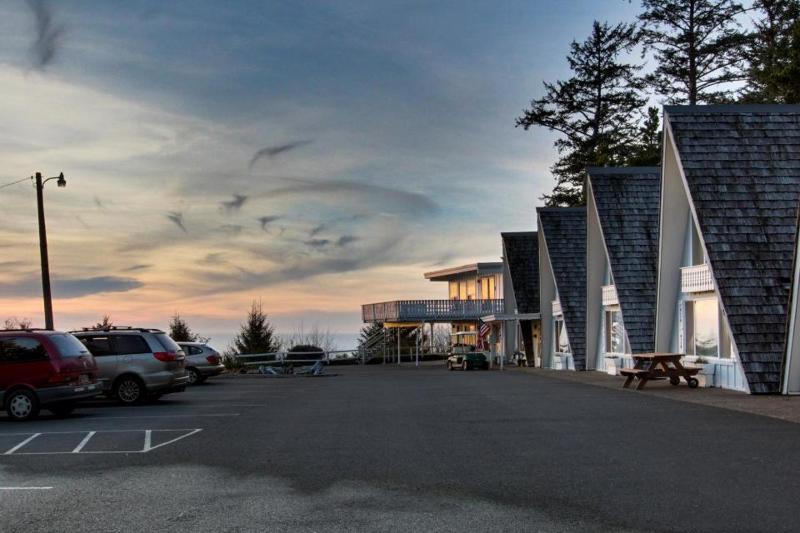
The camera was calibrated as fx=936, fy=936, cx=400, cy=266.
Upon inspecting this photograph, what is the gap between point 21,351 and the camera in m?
18.8

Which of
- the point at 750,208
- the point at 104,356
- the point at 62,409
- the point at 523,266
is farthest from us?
the point at 523,266

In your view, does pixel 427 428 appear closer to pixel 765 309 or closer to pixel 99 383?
pixel 99 383

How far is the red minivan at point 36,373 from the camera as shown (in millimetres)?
18547

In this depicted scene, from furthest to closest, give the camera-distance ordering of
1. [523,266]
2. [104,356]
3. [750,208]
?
1. [523,266]
2. [750,208]
3. [104,356]

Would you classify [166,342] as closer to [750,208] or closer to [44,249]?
[44,249]

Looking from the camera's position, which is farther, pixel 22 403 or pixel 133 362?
pixel 133 362

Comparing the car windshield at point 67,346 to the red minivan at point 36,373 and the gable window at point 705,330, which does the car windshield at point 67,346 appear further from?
the gable window at point 705,330

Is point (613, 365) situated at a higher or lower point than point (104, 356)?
lower

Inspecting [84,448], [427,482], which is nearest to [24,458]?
[84,448]

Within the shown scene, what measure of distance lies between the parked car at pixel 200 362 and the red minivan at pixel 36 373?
48.4 ft

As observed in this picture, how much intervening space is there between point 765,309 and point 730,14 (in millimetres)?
31417

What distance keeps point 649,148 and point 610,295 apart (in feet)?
67.0

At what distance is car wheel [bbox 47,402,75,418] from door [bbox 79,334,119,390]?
239cm

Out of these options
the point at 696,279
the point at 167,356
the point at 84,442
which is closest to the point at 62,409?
the point at 167,356
